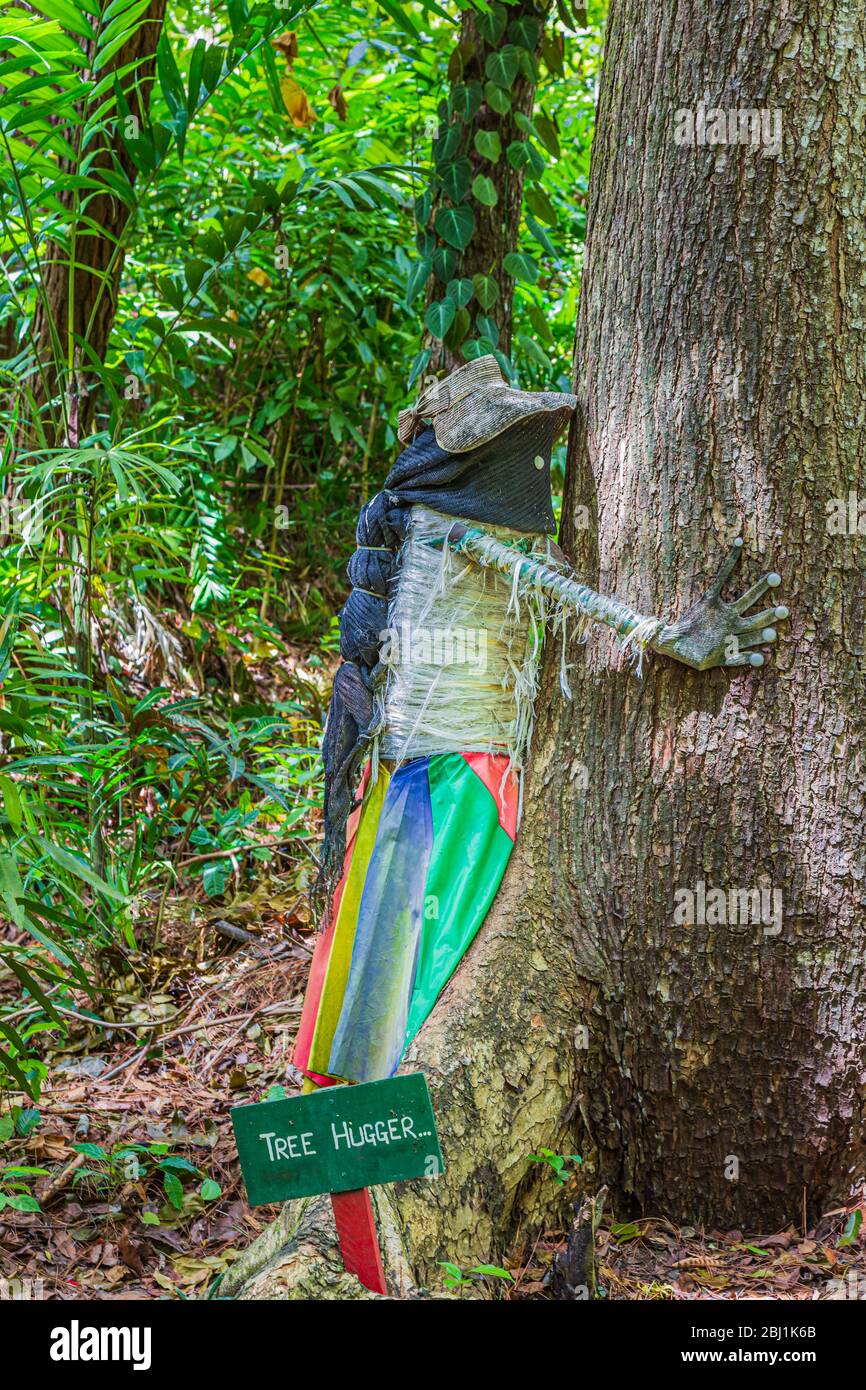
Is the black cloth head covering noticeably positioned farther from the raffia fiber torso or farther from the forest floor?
the forest floor

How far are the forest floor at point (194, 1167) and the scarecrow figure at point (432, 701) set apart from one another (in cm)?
47

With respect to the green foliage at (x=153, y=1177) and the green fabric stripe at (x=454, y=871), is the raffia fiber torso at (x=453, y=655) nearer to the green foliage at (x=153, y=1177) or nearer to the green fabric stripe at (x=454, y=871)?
the green fabric stripe at (x=454, y=871)

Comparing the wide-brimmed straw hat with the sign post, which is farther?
the wide-brimmed straw hat

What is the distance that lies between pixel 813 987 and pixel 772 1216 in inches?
19.6

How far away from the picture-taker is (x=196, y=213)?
5633 millimetres

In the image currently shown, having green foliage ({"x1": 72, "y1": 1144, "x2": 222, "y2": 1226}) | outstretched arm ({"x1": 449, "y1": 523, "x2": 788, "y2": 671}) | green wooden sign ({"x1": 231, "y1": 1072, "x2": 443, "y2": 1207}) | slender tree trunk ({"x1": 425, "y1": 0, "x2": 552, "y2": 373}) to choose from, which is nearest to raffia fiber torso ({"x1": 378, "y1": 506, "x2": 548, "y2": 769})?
outstretched arm ({"x1": 449, "y1": 523, "x2": 788, "y2": 671})

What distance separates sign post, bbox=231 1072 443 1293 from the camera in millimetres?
1790

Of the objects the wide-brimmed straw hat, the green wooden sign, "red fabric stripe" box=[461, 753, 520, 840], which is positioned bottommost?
the green wooden sign

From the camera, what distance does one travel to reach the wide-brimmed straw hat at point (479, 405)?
2.57 m

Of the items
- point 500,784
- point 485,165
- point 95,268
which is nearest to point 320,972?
point 500,784

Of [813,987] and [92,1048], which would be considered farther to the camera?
[92,1048]

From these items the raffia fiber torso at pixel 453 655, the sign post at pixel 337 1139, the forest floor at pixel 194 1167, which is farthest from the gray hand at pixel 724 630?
the forest floor at pixel 194 1167

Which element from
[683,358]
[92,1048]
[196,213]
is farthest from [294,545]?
[683,358]
